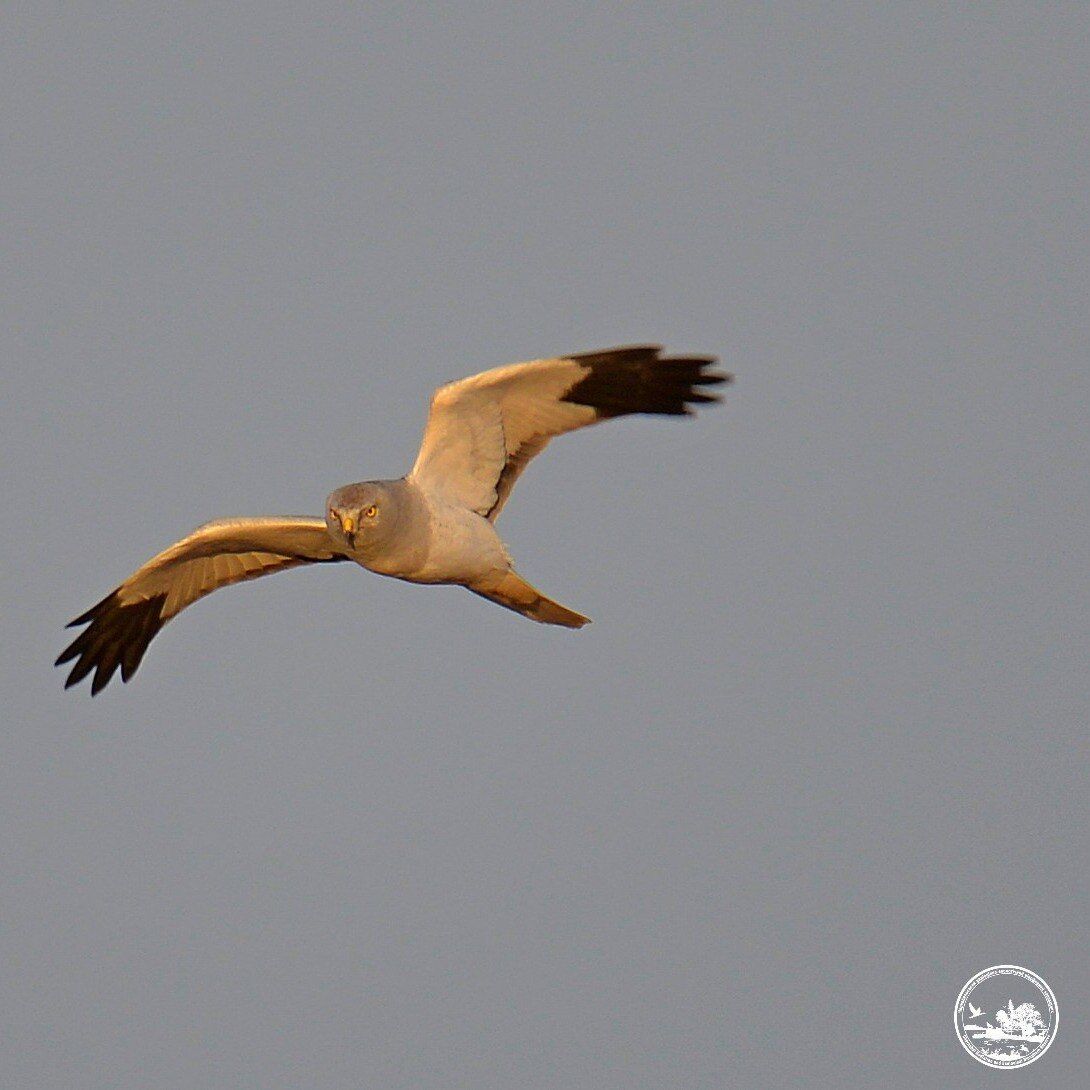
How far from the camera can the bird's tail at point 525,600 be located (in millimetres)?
17031

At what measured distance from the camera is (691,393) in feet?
54.6

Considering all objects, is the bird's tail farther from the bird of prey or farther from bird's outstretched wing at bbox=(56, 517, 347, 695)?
bird's outstretched wing at bbox=(56, 517, 347, 695)

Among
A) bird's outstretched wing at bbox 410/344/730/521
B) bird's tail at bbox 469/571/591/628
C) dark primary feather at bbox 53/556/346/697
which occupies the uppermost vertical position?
bird's outstretched wing at bbox 410/344/730/521

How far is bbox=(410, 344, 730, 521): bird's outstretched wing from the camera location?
16359mm

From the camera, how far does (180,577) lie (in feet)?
59.8

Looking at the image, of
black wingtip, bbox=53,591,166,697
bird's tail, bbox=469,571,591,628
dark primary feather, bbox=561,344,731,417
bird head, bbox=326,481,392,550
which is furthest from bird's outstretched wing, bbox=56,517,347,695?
dark primary feather, bbox=561,344,731,417

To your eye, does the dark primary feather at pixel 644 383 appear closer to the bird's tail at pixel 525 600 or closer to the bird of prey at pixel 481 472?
the bird of prey at pixel 481 472

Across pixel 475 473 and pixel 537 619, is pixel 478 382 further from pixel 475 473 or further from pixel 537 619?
pixel 537 619

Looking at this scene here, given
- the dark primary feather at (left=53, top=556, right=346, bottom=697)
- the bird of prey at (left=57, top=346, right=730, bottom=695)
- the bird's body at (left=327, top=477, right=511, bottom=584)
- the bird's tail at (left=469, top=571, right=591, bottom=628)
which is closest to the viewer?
the bird's body at (left=327, top=477, right=511, bottom=584)

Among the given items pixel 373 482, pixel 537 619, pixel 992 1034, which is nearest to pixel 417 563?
pixel 373 482

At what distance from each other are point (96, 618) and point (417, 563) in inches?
157

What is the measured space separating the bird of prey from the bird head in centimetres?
8

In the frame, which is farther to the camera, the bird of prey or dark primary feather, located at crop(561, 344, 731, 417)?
dark primary feather, located at crop(561, 344, 731, 417)

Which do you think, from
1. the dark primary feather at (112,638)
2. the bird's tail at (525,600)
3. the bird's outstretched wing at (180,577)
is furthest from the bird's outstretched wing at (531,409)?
the dark primary feather at (112,638)
